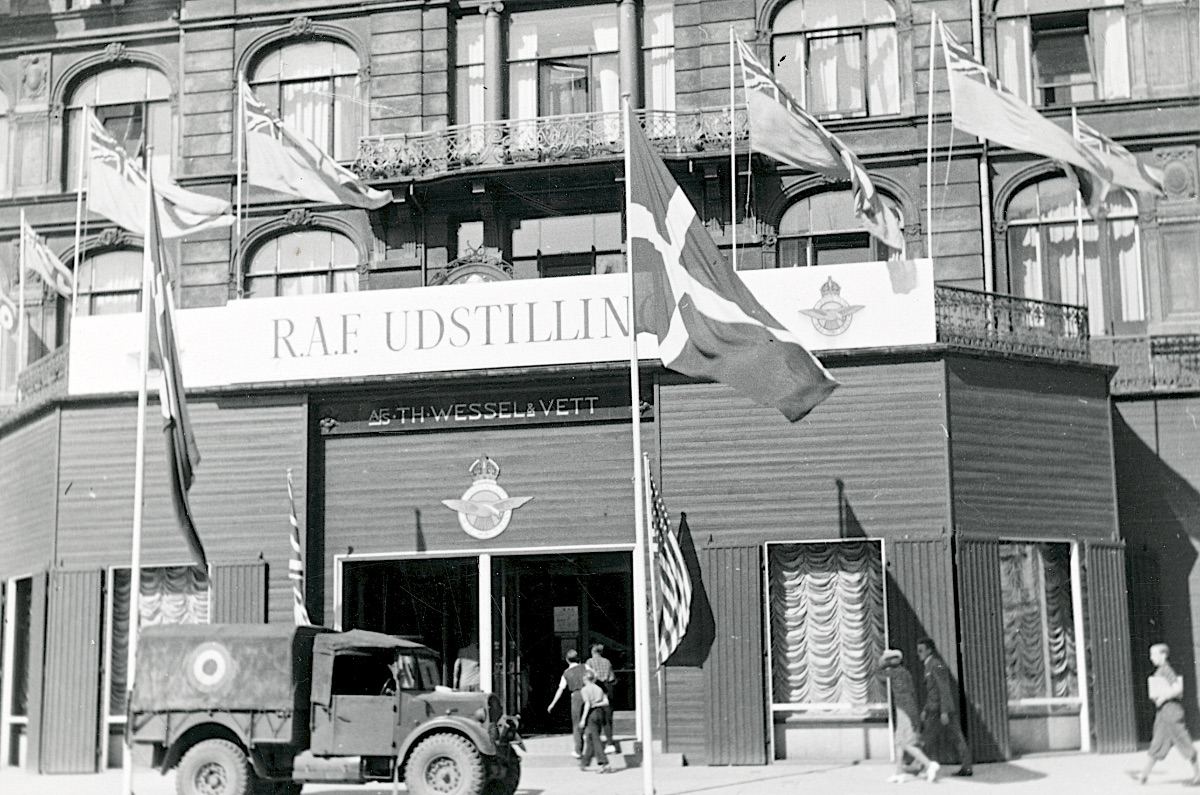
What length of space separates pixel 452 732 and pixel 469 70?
1650 cm

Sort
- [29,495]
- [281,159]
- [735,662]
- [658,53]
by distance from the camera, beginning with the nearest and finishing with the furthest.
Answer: [735,662]
[281,159]
[29,495]
[658,53]

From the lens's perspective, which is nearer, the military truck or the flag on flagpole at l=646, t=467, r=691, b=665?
the military truck

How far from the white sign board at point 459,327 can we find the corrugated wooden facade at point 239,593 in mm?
3037

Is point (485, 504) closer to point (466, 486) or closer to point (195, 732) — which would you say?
point (466, 486)

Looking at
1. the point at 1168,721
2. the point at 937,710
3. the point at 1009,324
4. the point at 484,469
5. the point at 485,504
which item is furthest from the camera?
the point at 484,469

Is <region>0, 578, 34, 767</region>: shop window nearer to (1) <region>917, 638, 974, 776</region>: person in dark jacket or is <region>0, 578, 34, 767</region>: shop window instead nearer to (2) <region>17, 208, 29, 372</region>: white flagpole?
(2) <region>17, 208, 29, 372</region>: white flagpole

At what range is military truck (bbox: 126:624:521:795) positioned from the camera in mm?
17422

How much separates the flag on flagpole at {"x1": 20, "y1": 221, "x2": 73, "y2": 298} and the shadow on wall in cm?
2038

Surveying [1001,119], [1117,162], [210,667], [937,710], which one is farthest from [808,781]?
[1117,162]

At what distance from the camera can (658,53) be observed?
29.5 meters

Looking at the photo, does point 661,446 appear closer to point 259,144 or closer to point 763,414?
point 763,414

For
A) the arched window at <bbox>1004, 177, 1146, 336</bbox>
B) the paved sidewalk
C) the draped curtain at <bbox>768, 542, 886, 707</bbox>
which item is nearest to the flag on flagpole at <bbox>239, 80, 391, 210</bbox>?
the paved sidewalk

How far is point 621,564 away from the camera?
2514cm

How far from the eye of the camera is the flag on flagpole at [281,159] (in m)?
25.0
